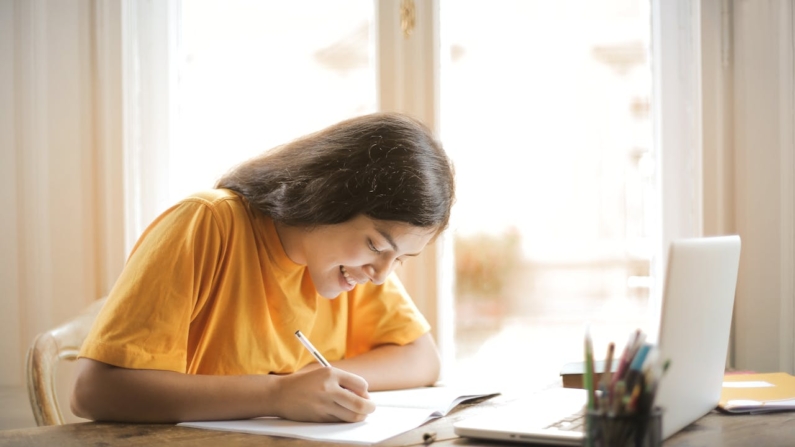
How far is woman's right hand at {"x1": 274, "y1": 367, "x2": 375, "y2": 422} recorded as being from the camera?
120 cm

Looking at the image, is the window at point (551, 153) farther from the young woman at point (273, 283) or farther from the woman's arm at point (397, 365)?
the young woman at point (273, 283)

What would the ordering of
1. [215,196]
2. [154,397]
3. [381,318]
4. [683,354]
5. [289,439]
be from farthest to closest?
[381,318] → [215,196] → [154,397] → [289,439] → [683,354]

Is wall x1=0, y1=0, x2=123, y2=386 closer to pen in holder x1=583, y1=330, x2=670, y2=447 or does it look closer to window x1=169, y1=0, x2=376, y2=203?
window x1=169, y1=0, x2=376, y2=203

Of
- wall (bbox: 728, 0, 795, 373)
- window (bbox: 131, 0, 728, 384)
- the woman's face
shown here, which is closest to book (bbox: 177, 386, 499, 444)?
the woman's face

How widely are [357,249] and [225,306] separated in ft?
0.89

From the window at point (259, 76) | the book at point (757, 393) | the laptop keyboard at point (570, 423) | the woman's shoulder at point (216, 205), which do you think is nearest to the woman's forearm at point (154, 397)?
the woman's shoulder at point (216, 205)

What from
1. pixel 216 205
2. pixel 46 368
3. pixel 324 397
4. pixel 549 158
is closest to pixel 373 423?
pixel 324 397

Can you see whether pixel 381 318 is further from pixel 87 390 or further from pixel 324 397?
pixel 87 390

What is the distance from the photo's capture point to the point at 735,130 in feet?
6.70

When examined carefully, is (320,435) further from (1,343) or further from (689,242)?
(1,343)

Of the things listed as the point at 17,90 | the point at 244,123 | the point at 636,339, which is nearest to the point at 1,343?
the point at 17,90

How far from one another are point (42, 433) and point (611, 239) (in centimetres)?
161

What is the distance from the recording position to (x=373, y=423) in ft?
3.95

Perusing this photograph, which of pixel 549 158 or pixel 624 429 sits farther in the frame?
pixel 549 158
